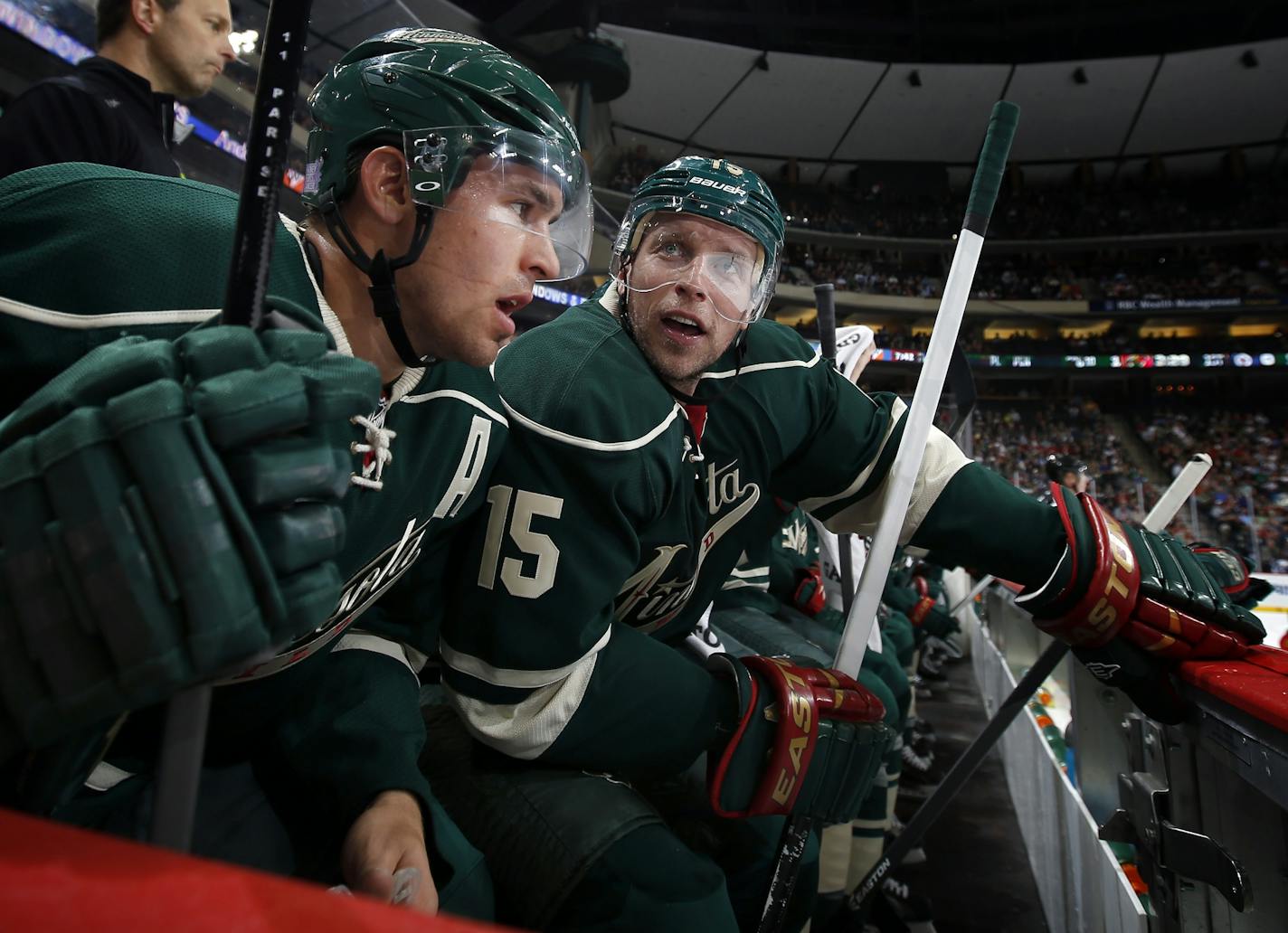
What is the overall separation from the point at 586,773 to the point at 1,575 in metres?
0.94

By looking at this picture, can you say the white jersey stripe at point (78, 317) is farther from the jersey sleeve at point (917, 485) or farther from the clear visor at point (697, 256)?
the jersey sleeve at point (917, 485)

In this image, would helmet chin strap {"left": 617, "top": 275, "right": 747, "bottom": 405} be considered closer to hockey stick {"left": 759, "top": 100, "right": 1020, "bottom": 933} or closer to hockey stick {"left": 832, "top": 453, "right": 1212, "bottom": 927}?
hockey stick {"left": 759, "top": 100, "right": 1020, "bottom": 933}

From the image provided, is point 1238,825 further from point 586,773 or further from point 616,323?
point 616,323

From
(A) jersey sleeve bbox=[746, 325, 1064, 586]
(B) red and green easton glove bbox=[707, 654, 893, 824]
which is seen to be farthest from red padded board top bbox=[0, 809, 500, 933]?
(A) jersey sleeve bbox=[746, 325, 1064, 586]

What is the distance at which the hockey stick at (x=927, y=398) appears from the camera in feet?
5.19

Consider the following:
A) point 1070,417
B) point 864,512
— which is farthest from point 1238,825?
point 1070,417

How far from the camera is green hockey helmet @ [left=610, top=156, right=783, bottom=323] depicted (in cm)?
153

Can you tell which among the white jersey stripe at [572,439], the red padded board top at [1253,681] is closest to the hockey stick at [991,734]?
the red padded board top at [1253,681]

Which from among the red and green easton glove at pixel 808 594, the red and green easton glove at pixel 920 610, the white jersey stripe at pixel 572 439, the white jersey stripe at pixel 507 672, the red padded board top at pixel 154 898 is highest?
the white jersey stripe at pixel 572 439

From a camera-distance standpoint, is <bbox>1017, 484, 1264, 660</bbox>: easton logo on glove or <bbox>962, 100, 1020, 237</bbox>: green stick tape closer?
<bbox>1017, 484, 1264, 660</bbox>: easton logo on glove

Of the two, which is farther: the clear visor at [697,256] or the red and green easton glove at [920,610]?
the red and green easton glove at [920,610]

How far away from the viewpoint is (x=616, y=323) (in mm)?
1483

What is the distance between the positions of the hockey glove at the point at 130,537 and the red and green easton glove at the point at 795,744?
928 millimetres

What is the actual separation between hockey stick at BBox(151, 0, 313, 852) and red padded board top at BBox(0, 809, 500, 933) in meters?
0.20
